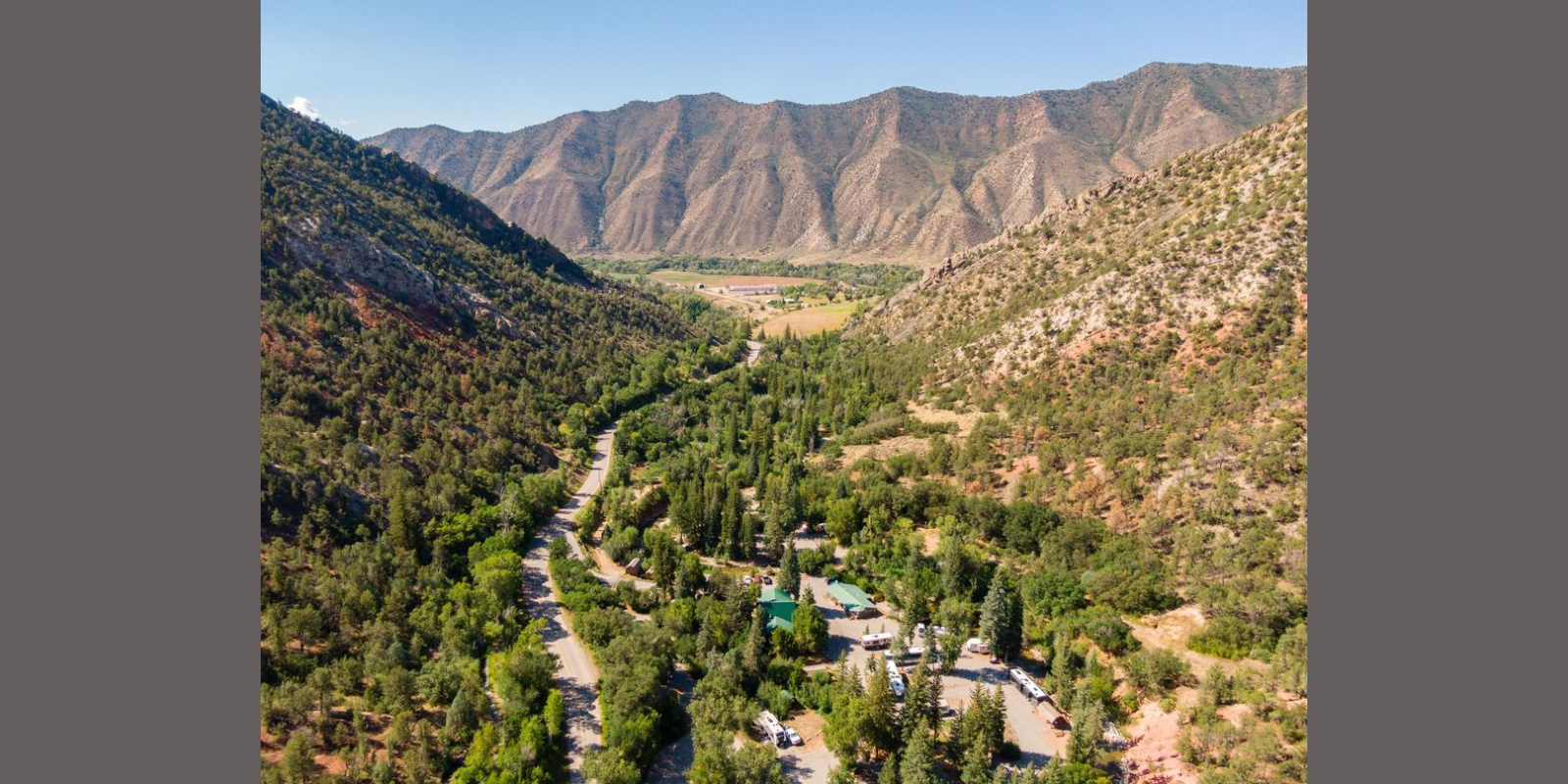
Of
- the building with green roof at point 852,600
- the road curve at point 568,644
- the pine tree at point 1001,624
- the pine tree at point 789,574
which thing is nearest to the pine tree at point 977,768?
the pine tree at point 1001,624

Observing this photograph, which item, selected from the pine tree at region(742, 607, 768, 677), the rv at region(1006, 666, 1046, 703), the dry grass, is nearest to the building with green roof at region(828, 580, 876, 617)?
the pine tree at region(742, 607, 768, 677)

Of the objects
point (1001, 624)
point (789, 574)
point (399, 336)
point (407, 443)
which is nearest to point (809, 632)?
point (789, 574)

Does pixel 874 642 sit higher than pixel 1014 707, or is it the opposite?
pixel 874 642

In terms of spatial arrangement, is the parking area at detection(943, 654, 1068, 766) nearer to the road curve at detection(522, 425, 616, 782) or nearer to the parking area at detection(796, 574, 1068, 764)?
the parking area at detection(796, 574, 1068, 764)

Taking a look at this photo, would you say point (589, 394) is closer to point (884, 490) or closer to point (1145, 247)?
point (884, 490)

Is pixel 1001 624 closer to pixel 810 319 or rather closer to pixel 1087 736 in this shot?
pixel 1087 736
